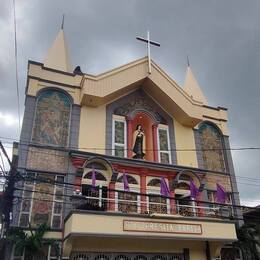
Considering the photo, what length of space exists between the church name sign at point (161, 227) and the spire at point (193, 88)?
10205 millimetres

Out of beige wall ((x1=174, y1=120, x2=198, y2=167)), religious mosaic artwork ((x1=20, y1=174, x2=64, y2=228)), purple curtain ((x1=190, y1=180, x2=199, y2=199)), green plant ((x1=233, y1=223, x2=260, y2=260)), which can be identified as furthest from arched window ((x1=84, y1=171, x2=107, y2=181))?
green plant ((x1=233, y1=223, x2=260, y2=260))

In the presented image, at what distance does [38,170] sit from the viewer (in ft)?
45.0

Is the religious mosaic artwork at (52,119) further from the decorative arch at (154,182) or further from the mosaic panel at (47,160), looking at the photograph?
the decorative arch at (154,182)

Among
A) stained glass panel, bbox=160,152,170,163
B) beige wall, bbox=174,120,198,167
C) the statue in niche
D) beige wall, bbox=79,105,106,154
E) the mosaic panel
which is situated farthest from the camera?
beige wall, bbox=174,120,198,167

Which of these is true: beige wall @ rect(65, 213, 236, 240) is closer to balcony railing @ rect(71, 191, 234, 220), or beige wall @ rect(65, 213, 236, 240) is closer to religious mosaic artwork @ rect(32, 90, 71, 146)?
balcony railing @ rect(71, 191, 234, 220)

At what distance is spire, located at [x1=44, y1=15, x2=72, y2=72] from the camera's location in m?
17.7

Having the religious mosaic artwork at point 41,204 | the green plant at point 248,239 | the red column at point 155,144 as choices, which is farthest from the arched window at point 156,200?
the religious mosaic artwork at point 41,204

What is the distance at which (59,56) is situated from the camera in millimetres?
18188

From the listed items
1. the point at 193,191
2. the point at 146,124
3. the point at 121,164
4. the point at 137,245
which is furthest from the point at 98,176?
the point at 146,124

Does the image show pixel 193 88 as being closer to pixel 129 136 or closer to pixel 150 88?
pixel 150 88

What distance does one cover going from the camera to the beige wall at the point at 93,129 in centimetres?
1529

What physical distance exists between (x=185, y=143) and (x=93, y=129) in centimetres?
539

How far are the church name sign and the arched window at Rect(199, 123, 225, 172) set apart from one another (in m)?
5.55

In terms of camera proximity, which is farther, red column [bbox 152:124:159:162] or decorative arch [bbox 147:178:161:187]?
red column [bbox 152:124:159:162]
